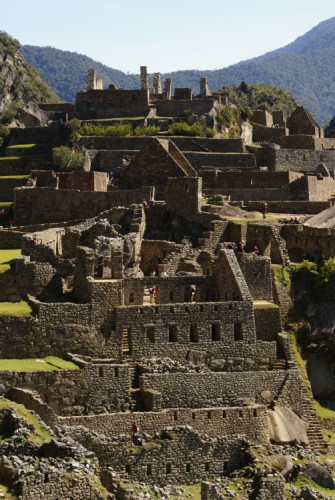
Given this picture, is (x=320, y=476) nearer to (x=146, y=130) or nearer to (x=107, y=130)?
(x=146, y=130)

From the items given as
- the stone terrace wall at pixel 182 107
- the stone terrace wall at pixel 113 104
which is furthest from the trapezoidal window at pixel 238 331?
the stone terrace wall at pixel 113 104

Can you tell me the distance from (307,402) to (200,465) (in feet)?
21.4

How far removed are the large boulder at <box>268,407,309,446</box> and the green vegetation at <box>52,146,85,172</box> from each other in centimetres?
2431

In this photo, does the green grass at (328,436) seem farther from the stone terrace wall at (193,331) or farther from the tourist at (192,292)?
the tourist at (192,292)

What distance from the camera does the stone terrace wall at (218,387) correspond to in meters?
38.9

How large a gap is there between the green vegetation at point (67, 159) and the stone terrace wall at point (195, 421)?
82.7 feet

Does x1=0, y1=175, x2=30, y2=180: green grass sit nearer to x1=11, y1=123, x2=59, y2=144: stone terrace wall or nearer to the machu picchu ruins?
the machu picchu ruins

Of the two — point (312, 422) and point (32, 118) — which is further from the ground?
point (32, 118)

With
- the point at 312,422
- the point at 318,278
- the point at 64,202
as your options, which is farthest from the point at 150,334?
the point at 64,202

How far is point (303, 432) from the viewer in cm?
4062

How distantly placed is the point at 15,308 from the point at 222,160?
26549 mm

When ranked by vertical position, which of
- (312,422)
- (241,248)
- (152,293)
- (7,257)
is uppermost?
(241,248)

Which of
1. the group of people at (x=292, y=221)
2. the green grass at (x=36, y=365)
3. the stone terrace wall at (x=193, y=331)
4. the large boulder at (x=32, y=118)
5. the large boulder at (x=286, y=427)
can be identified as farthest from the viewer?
the large boulder at (x=32, y=118)

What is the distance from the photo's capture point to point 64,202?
176 ft
